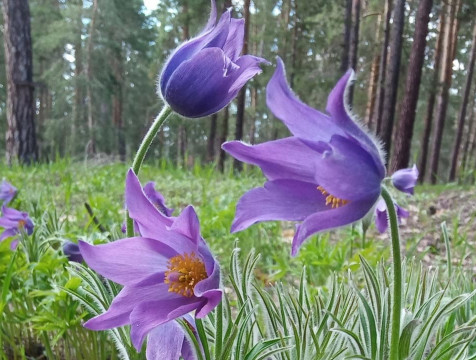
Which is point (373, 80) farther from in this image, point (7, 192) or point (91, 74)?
point (7, 192)

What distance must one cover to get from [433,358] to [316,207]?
0.33 meters

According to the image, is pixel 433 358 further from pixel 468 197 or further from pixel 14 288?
pixel 468 197

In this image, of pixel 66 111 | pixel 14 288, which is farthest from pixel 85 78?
pixel 14 288

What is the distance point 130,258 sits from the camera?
83cm

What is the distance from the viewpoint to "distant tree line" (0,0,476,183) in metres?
10.2

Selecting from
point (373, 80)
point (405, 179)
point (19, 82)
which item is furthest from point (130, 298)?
point (373, 80)

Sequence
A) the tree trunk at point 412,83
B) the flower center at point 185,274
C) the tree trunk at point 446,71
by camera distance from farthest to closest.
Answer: the tree trunk at point 446,71, the tree trunk at point 412,83, the flower center at point 185,274

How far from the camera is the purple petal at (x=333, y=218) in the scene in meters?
0.68

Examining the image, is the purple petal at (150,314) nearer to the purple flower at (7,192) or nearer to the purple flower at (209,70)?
the purple flower at (209,70)

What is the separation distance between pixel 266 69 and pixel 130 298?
15190 millimetres

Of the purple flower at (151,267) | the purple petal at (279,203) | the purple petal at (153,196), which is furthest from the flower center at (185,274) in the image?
the purple petal at (153,196)

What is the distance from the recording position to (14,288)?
1.73 metres

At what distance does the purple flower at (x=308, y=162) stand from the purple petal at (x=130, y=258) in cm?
17

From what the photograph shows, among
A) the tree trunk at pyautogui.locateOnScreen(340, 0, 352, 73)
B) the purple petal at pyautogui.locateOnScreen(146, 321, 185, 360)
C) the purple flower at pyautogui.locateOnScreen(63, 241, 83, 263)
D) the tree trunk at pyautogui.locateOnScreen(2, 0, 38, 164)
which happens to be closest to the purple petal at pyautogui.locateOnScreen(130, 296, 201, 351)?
the purple petal at pyautogui.locateOnScreen(146, 321, 185, 360)
